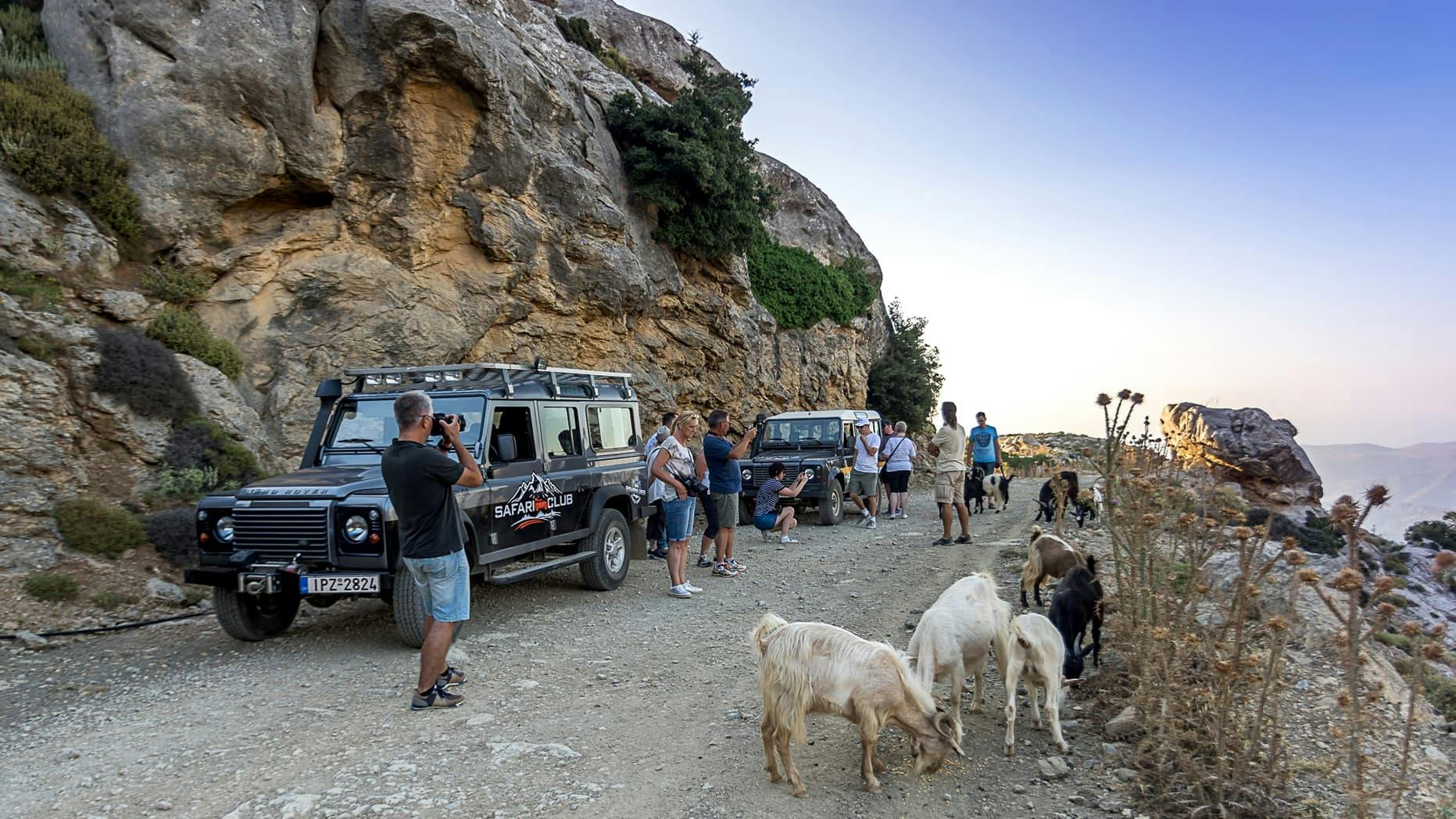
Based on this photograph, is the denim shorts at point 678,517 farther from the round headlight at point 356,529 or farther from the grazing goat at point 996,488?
the grazing goat at point 996,488

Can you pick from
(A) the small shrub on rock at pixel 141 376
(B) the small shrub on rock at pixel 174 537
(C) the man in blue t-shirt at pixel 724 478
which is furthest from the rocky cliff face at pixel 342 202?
(C) the man in blue t-shirt at pixel 724 478

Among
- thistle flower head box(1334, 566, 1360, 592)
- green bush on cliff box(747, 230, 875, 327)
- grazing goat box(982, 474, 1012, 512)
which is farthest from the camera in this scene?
green bush on cliff box(747, 230, 875, 327)

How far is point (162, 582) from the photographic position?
7586 millimetres

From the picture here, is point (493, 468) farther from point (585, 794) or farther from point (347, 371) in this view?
point (585, 794)

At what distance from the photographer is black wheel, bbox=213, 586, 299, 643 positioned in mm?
6160

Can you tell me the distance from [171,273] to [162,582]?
5.48 metres

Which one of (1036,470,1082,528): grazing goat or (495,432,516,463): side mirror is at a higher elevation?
(495,432,516,463): side mirror

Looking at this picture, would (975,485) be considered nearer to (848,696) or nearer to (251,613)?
(848,696)

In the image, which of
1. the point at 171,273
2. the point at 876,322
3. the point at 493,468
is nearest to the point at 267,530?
the point at 493,468

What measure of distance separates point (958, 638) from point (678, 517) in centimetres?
435

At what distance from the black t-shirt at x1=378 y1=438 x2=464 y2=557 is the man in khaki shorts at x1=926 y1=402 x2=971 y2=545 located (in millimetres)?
7776

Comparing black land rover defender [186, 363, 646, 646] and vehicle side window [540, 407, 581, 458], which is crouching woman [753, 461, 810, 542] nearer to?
black land rover defender [186, 363, 646, 646]

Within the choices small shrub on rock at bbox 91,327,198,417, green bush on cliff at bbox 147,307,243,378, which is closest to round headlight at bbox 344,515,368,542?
small shrub on rock at bbox 91,327,198,417

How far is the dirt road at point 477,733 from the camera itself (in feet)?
12.2
